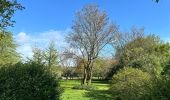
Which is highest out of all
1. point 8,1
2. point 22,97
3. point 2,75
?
point 8,1

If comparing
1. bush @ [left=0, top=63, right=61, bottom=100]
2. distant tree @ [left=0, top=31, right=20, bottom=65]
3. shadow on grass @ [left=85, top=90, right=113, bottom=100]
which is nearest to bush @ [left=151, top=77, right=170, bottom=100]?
bush @ [left=0, top=63, right=61, bottom=100]

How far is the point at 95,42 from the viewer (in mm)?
50750

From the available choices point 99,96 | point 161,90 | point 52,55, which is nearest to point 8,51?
point 52,55

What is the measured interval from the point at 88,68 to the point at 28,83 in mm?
39291

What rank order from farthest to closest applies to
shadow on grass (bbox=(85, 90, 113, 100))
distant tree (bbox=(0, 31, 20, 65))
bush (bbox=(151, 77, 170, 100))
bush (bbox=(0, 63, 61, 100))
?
1. distant tree (bbox=(0, 31, 20, 65))
2. shadow on grass (bbox=(85, 90, 113, 100))
3. bush (bbox=(0, 63, 61, 100))
4. bush (bbox=(151, 77, 170, 100))

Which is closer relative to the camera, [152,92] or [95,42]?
[152,92]

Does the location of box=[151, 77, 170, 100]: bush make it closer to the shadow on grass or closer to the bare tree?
the shadow on grass

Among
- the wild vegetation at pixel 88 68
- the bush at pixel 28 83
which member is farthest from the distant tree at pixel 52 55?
the bush at pixel 28 83

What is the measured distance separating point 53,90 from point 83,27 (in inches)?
1397

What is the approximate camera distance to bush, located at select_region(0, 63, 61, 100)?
1435cm

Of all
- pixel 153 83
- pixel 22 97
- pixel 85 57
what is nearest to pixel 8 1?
Answer: pixel 22 97

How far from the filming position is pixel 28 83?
14.5 metres

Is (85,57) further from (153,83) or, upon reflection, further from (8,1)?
(153,83)

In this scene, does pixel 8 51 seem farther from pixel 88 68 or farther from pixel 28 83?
pixel 28 83
